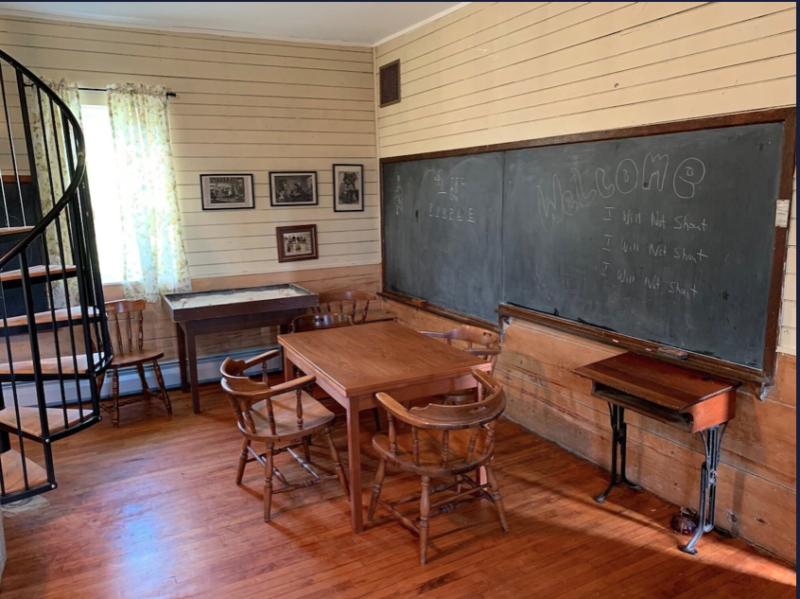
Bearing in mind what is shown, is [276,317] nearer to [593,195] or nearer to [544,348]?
[544,348]

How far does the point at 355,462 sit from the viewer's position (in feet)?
Answer: 8.96

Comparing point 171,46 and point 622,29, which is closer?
point 622,29

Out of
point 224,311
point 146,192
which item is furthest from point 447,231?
point 146,192

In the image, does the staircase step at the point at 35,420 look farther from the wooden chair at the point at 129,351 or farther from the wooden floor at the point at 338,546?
the wooden chair at the point at 129,351

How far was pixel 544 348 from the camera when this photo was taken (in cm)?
370

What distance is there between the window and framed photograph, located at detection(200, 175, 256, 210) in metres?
0.68

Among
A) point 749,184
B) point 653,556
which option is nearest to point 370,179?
point 749,184

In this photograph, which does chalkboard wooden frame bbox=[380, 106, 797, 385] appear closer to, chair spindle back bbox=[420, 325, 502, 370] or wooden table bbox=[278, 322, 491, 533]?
chair spindle back bbox=[420, 325, 502, 370]

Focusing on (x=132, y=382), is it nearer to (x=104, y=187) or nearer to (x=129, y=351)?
(x=129, y=351)

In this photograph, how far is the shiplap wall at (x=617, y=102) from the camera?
245cm

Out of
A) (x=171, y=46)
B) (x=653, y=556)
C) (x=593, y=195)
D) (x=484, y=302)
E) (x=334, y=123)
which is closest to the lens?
(x=653, y=556)

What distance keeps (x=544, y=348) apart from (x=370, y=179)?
2.58 m

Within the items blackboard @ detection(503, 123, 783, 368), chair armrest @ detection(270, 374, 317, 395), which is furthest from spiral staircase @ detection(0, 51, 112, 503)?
blackboard @ detection(503, 123, 783, 368)

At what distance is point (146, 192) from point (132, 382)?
154cm
